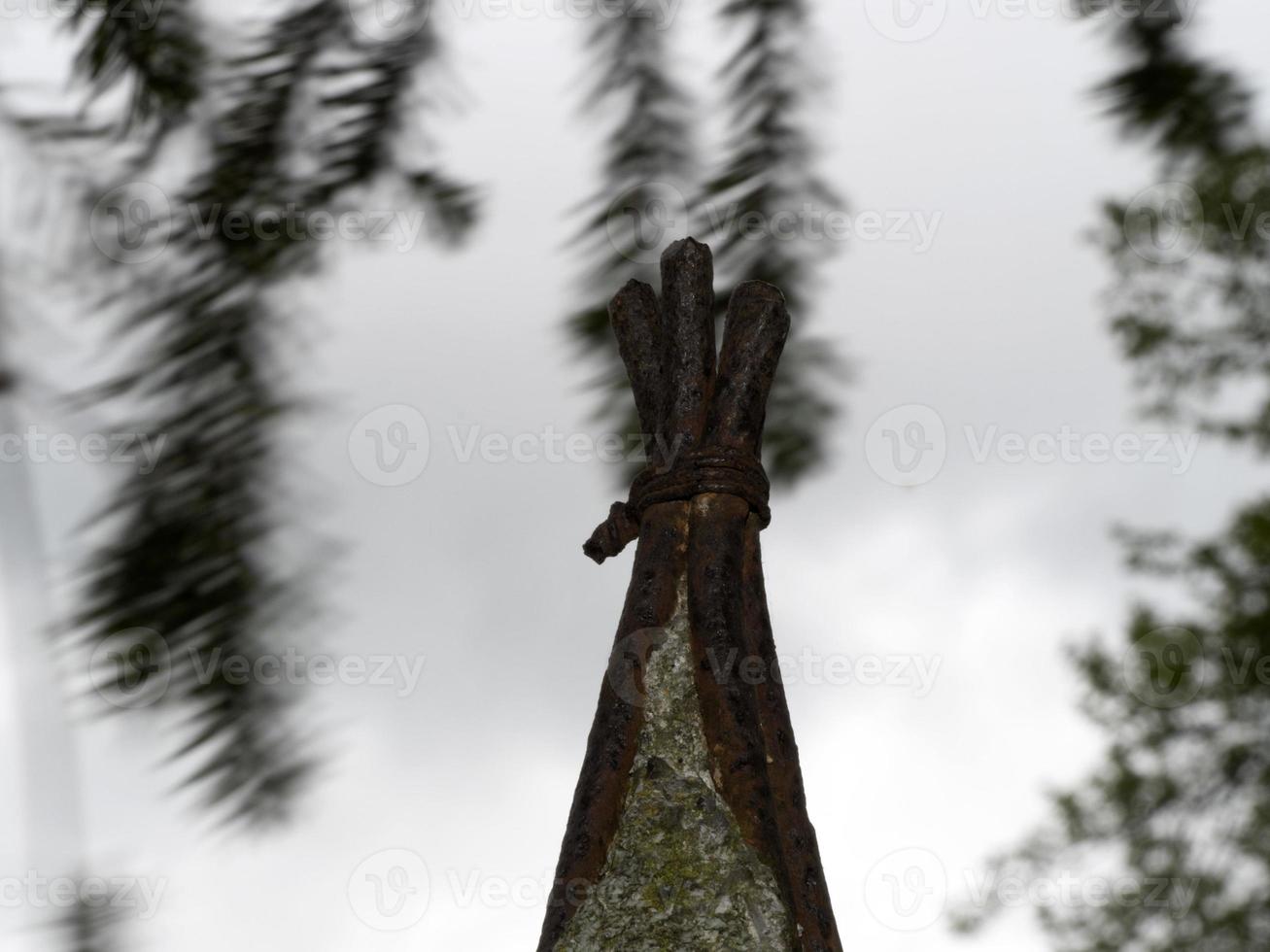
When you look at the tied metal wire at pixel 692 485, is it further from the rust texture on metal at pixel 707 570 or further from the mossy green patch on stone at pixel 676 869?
the mossy green patch on stone at pixel 676 869

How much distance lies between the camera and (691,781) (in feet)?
3.63

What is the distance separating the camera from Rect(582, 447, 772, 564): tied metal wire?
4.12ft

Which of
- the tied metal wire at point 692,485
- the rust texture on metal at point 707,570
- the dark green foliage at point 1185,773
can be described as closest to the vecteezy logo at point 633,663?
the rust texture on metal at point 707,570

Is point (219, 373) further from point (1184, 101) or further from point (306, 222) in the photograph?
point (1184, 101)

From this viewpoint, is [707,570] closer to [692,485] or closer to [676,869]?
[692,485]

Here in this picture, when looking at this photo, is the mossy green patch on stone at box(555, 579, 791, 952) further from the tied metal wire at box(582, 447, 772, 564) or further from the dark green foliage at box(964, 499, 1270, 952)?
the dark green foliage at box(964, 499, 1270, 952)

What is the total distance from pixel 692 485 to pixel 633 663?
0.18 meters

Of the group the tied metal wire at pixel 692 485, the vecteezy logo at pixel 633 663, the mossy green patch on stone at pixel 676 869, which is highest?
the tied metal wire at pixel 692 485

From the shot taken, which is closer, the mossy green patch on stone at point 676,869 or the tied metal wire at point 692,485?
the mossy green patch on stone at point 676,869

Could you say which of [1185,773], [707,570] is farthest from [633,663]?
[1185,773]

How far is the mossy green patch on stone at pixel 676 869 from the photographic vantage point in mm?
1017

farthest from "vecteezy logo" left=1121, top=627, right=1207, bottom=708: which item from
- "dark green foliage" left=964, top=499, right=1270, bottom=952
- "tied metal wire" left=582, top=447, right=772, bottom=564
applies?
"tied metal wire" left=582, top=447, right=772, bottom=564

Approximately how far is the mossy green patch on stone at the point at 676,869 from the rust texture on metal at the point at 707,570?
0.01 meters

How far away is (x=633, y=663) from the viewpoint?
1172 millimetres
